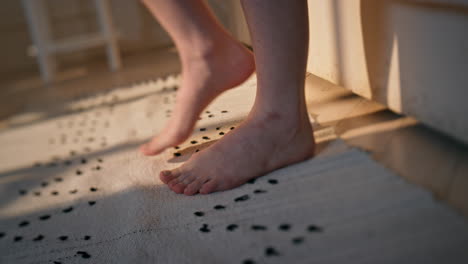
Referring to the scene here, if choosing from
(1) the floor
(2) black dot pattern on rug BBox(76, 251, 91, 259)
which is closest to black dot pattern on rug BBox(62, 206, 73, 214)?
(1) the floor

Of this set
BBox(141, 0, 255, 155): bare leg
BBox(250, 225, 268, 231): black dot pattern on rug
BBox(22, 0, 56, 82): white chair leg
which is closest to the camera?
BBox(250, 225, 268, 231): black dot pattern on rug

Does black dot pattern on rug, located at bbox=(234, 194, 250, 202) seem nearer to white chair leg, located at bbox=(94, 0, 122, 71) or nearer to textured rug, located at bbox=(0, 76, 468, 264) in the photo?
textured rug, located at bbox=(0, 76, 468, 264)

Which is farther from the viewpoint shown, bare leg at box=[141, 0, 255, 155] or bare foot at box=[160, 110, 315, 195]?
bare leg at box=[141, 0, 255, 155]

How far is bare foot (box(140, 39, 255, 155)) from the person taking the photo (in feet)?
3.95

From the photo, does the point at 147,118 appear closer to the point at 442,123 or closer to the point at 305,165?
the point at 305,165

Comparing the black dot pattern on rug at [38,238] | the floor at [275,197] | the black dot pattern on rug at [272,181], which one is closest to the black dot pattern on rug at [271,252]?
the floor at [275,197]

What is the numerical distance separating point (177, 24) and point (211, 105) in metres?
0.21

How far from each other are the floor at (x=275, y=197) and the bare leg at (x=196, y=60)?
4 cm

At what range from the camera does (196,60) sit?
1.21m

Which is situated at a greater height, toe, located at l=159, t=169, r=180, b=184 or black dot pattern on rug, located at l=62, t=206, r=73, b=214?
toe, located at l=159, t=169, r=180, b=184

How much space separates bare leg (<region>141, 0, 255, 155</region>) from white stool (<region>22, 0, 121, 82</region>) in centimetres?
147

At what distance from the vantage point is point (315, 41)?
127cm

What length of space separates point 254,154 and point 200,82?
295 mm

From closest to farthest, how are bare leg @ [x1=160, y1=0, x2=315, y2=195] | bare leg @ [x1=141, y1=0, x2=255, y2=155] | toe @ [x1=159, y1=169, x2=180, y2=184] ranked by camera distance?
bare leg @ [x1=160, y1=0, x2=315, y2=195] → toe @ [x1=159, y1=169, x2=180, y2=184] → bare leg @ [x1=141, y1=0, x2=255, y2=155]
